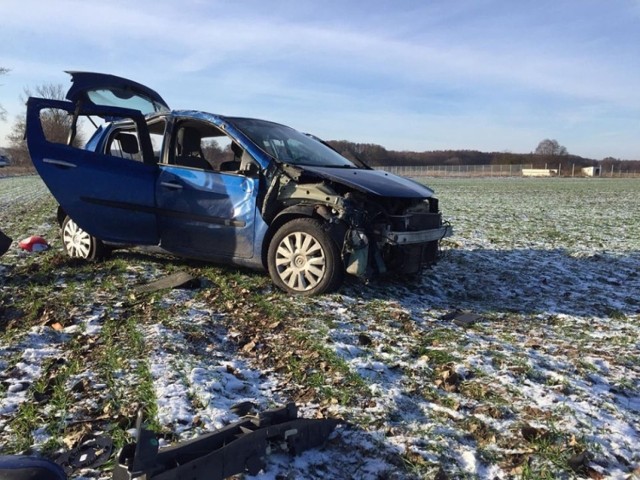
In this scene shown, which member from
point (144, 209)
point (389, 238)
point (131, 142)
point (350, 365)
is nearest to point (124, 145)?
point (131, 142)

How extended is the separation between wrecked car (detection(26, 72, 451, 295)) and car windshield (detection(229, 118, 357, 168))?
0.07 feet

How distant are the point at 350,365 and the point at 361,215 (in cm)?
175

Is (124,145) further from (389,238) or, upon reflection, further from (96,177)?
(389,238)

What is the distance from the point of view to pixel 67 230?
22.5 feet

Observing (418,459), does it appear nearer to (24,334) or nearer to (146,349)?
(146,349)

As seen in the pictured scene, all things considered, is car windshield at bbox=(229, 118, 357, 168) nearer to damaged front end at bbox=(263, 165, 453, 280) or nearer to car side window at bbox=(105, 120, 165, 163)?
damaged front end at bbox=(263, 165, 453, 280)

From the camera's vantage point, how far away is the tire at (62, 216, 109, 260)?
21.9 ft

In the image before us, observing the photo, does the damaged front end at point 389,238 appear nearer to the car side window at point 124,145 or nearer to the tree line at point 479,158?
the car side window at point 124,145

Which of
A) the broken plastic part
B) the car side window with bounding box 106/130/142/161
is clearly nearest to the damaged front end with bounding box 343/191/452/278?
the broken plastic part

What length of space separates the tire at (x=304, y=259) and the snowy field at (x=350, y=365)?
6.7 inches

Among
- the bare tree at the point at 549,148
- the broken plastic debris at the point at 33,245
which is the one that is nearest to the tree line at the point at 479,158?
the bare tree at the point at 549,148

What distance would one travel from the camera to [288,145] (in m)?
6.11

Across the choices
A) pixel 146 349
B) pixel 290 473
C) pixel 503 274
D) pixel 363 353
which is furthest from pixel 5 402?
pixel 503 274

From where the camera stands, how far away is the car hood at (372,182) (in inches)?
206
